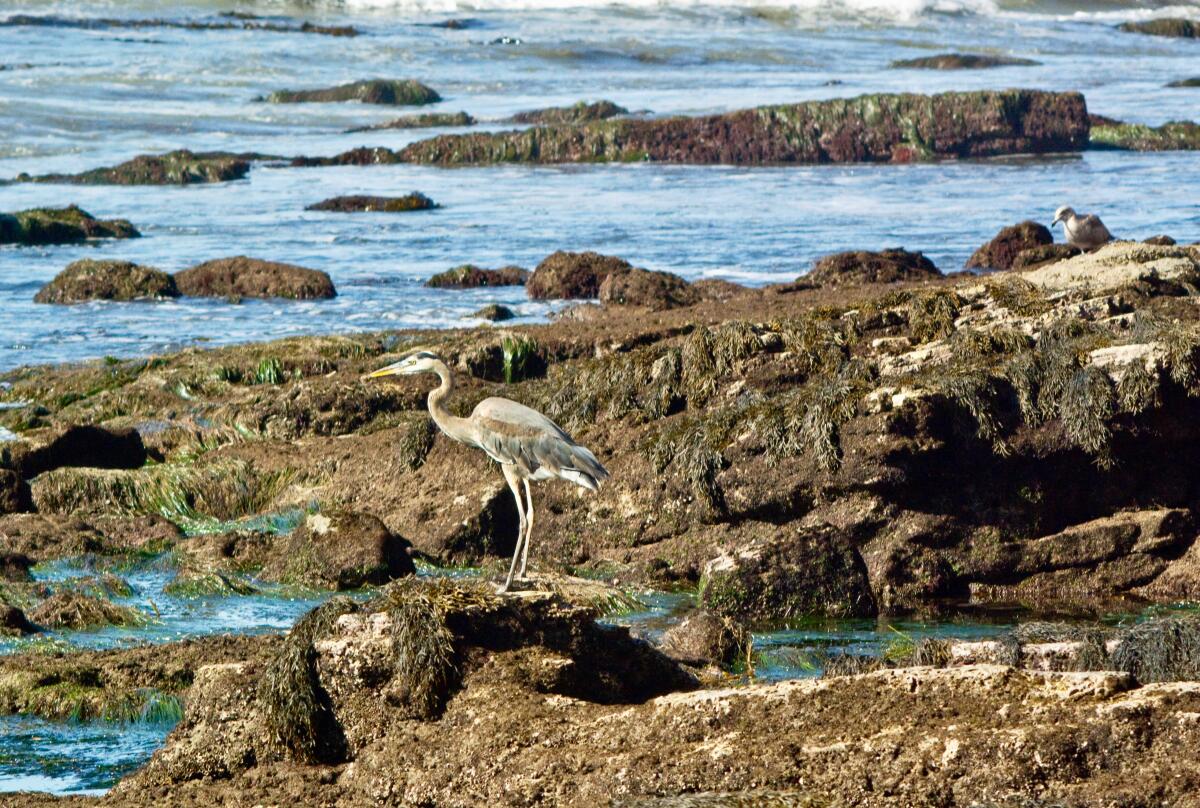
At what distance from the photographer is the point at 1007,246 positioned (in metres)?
20.3

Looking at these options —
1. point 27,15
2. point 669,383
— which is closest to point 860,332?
point 669,383

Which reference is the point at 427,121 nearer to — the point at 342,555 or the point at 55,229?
the point at 55,229

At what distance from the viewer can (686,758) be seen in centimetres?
549

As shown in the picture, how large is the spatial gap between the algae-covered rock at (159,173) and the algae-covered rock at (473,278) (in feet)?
42.7

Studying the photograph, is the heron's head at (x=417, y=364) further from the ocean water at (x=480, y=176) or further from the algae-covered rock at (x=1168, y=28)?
the algae-covered rock at (x=1168, y=28)

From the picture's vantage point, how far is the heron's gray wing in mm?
8297

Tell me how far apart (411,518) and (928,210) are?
1738cm

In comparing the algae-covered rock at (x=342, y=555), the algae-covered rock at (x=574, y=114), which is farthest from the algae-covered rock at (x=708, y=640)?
the algae-covered rock at (x=574, y=114)

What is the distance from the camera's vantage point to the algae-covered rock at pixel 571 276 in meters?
19.8

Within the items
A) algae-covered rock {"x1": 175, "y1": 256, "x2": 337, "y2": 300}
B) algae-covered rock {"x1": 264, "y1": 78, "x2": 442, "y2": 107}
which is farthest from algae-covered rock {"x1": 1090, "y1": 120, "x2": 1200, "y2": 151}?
algae-covered rock {"x1": 175, "y1": 256, "x2": 337, "y2": 300}

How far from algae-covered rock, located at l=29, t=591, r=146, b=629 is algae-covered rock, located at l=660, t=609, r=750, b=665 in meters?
3.21

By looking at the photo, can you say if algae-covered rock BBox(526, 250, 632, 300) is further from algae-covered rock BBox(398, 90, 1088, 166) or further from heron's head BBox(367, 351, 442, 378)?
algae-covered rock BBox(398, 90, 1088, 166)

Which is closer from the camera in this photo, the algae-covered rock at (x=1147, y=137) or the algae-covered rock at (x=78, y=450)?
the algae-covered rock at (x=78, y=450)

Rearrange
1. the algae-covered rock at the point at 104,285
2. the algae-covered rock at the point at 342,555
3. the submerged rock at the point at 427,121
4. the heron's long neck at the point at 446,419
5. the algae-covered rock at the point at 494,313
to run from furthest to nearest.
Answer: the submerged rock at the point at 427,121 → the algae-covered rock at the point at 104,285 → the algae-covered rock at the point at 494,313 → the algae-covered rock at the point at 342,555 → the heron's long neck at the point at 446,419
